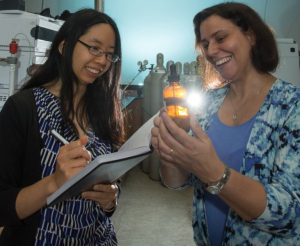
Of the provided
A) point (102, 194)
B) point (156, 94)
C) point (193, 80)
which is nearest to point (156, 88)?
point (156, 94)

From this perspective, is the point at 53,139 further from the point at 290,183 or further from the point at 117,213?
the point at 117,213

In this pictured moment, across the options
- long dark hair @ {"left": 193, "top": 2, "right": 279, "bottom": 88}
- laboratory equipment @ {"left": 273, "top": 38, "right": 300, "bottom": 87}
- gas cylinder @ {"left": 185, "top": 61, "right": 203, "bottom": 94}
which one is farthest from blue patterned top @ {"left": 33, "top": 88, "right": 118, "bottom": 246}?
laboratory equipment @ {"left": 273, "top": 38, "right": 300, "bottom": 87}

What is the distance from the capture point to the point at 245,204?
0.63 meters

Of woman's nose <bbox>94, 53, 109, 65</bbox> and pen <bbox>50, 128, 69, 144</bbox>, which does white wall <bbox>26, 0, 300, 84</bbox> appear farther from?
pen <bbox>50, 128, 69, 144</bbox>

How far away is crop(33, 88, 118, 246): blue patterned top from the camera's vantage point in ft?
2.48

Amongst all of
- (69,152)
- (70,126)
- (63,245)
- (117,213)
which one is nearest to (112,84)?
(70,126)

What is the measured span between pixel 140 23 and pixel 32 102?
301cm

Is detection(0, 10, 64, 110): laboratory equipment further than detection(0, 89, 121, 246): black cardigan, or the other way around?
detection(0, 10, 64, 110): laboratory equipment

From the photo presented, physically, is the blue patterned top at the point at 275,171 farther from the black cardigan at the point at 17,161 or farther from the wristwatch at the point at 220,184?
the black cardigan at the point at 17,161

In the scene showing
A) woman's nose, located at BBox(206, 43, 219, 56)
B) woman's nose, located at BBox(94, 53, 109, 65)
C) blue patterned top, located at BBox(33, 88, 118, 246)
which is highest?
woman's nose, located at BBox(206, 43, 219, 56)

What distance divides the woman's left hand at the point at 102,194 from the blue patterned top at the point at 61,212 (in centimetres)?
4

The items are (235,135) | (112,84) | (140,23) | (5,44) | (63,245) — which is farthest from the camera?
(140,23)

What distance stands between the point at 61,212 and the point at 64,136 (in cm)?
24

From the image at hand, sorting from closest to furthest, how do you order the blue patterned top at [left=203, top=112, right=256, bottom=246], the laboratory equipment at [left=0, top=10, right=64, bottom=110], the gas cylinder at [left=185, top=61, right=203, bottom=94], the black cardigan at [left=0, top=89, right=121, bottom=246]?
the black cardigan at [left=0, top=89, right=121, bottom=246], the blue patterned top at [left=203, top=112, right=256, bottom=246], the laboratory equipment at [left=0, top=10, right=64, bottom=110], the gas cylinder at [left=185, top=61, right=203, bottom=94]
